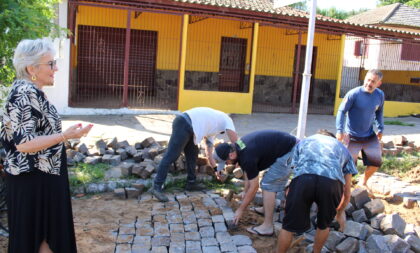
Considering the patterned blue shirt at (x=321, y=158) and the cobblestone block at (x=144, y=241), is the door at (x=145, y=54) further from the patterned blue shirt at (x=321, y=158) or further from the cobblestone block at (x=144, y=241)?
the patterned blue shirt at (x=321, y=158)

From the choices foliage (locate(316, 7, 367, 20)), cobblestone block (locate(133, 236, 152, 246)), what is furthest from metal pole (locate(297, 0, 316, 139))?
foliage (locate(316, 7, 367, 20))

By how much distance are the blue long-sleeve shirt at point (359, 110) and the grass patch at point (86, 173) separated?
3498 mm

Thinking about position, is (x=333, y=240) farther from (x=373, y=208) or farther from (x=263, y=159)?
(x=263, y=159)

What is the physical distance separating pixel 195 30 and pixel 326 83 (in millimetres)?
6013

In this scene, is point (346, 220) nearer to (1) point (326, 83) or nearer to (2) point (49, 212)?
(2) point (49, 212)

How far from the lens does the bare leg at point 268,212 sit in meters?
4.39

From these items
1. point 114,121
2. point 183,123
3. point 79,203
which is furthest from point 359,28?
point 79,203

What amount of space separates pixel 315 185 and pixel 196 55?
12.7 m

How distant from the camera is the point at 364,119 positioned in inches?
226

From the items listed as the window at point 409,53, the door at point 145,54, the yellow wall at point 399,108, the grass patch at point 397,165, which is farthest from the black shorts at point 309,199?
the window at point 409,53

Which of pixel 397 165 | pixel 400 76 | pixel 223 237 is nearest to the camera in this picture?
pixel 223 237

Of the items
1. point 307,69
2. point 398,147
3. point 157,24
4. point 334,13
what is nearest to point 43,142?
point 307,69

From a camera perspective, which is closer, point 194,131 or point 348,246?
point 348,246

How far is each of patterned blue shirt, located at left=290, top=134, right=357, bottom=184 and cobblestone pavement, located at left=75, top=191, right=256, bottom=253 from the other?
108cm
